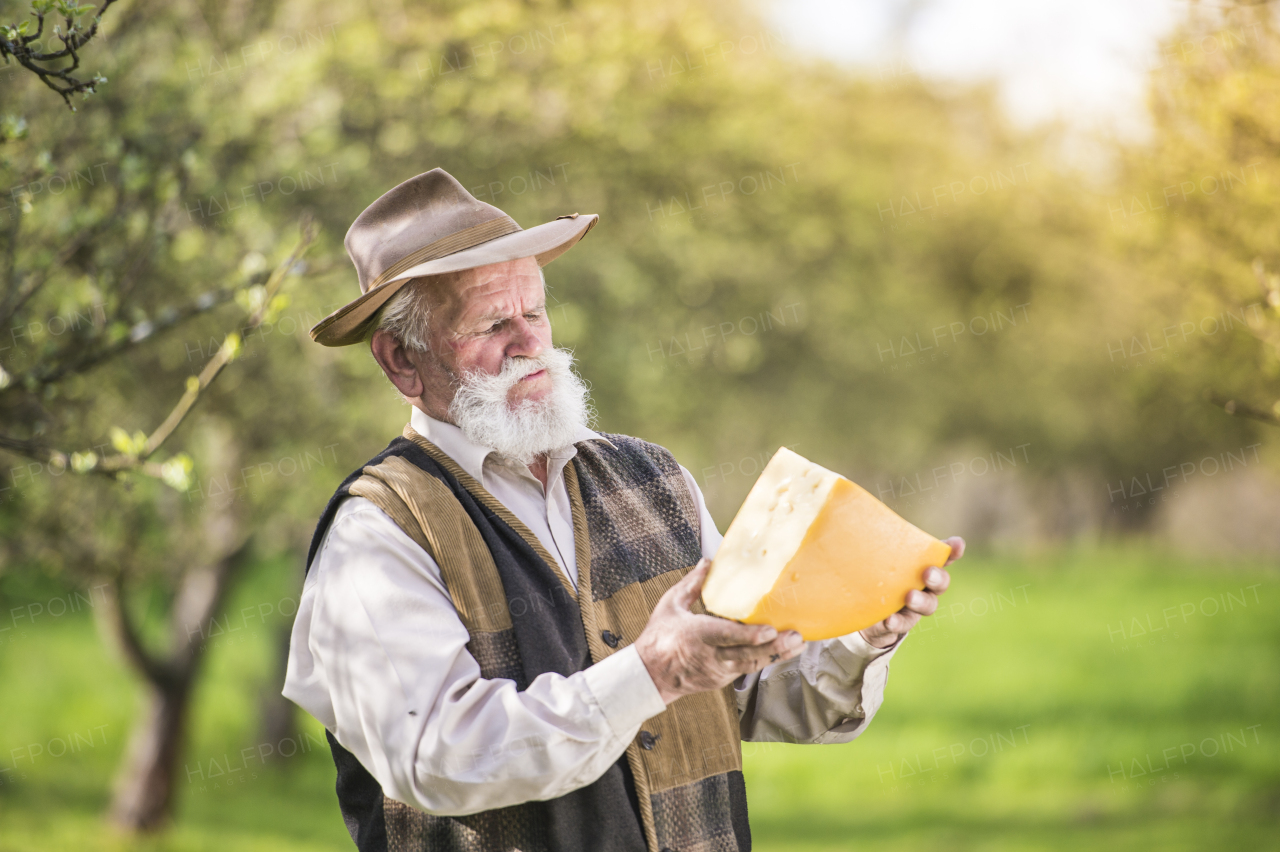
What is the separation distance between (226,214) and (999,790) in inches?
342

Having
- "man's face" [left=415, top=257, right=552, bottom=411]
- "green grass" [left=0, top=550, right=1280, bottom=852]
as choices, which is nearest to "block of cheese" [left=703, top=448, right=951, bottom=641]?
"man's face" [left=415, top=257, right=552, bottom=411]

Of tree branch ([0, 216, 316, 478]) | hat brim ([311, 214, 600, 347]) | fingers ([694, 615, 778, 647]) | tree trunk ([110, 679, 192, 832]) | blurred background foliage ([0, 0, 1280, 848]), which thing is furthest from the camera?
tree trunk ([110, 679, 192, 832])

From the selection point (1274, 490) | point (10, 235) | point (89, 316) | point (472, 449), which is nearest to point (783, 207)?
point (89, 316)

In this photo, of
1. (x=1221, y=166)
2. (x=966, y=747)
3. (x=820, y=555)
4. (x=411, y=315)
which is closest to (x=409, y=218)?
A: (x=411, y=315)

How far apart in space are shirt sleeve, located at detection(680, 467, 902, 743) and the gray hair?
29.7 inches

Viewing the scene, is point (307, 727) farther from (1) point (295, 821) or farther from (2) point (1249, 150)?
(2) point (1249, 150)

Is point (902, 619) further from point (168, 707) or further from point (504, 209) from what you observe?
point (168, 707)

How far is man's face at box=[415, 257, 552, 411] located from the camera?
2.63 m

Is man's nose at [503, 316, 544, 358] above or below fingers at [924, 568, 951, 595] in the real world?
above

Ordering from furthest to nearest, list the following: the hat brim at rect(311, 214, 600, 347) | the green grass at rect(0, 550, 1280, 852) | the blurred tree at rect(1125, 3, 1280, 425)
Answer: the green grass at rect(0, 550, 1280, 852), the blurred tree at rect(1125, 3, 1280, 425), the hat brim at rect(311, 214, 600, 347)

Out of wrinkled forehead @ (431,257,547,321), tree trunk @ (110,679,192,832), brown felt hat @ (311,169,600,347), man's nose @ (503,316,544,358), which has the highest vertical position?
brown felt hat @ (311,169,600,347)

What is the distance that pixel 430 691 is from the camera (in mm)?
2102

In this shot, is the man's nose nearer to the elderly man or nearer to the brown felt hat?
the elderly man

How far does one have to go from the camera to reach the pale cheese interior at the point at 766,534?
218cm
